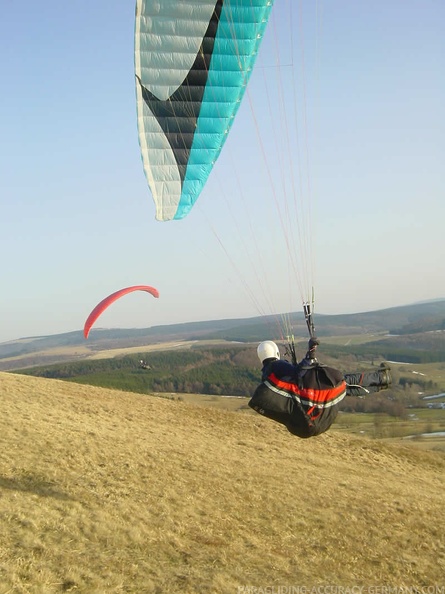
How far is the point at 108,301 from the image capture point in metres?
16.0

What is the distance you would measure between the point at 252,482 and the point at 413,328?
141530 mm

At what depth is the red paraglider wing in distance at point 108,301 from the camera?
15.7m

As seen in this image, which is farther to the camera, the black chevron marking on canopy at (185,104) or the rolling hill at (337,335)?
the rolling hill at (337,335)

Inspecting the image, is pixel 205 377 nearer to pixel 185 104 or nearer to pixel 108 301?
pixel 108 301

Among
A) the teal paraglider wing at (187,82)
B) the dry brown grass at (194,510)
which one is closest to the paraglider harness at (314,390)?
the dry brown grass at (194,510)

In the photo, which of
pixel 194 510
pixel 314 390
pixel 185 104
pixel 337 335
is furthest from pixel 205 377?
pixel 337 335

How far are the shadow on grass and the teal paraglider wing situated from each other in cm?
558

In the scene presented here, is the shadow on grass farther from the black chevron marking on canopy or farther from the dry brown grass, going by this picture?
the black chevron marking on canopy

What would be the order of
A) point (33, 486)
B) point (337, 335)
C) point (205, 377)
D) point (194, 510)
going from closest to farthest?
point (33, 486)
point (194, 510)
point (205, 377)
point (337, 335)

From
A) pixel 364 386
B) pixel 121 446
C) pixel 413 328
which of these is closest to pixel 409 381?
pixel 121 446

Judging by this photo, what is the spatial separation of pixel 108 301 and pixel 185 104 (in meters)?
8.04

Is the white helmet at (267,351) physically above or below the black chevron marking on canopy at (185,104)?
below

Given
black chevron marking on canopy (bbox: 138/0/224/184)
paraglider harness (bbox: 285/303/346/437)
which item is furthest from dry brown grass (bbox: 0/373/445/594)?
black chevron marking on canopy (bbox: 138/0/224/184)

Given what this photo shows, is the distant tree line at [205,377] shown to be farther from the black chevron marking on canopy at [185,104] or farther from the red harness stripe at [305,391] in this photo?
the red harness stripe at [305,391]
